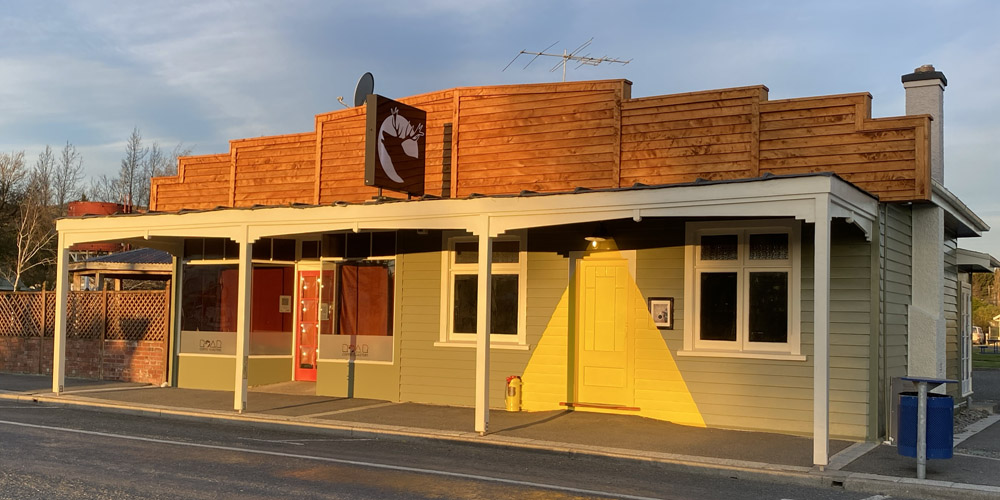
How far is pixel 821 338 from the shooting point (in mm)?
9172

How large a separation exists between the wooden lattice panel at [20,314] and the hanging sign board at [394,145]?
1030 centimetres

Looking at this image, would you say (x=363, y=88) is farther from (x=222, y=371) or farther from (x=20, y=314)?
(x=20, y=314)

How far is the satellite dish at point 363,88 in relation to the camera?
654 inches

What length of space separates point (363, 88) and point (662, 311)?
776 centimetres

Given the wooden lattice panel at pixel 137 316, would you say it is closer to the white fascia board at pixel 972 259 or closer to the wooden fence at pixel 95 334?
the wooden fence at pixel 95 334

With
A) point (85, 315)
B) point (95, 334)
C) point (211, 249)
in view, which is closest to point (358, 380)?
point (211, 249)

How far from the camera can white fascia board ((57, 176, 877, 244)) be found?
9656 millimetres

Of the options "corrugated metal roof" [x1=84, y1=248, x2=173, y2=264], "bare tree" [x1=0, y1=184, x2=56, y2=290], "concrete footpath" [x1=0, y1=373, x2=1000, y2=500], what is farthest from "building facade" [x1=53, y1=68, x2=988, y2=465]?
"bare tree" [x1=0, y1=184, x2=56, y2=290]

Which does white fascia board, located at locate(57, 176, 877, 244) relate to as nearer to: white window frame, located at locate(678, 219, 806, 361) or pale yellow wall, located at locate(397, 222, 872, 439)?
white window frame, located at locate(678, 219, 806, 361)

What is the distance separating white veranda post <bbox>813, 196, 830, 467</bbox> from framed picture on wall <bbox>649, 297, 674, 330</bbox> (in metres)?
3.23

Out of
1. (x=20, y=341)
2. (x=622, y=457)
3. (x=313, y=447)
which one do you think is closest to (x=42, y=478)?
(x=313, y=447)

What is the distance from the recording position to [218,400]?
14570 mm

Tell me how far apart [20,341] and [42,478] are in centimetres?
1338

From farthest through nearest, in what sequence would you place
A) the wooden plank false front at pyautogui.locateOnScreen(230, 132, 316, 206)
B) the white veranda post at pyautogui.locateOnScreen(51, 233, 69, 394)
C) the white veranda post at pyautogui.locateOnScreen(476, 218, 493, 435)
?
the wooden plank false front at pyautogui.locateOnScreen(230, 132, 316, 206) → the white veranda post at pyautogui.locateOnScreen(51, 233, 69, 394) → the white veranda post at pyautogui.locateOnScreen(476, 218, 493, 435)
